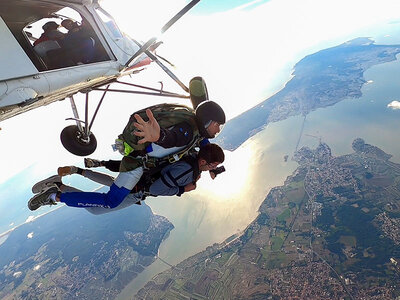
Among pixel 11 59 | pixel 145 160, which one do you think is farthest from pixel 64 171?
pixel 11 59

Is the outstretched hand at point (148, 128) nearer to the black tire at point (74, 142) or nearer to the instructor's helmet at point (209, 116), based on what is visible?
the instructor's helmet at point (209, 116)

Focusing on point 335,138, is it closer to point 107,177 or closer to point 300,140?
point 300,140

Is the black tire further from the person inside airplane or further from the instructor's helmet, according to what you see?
the instructor's helmet

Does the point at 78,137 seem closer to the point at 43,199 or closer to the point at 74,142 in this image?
the point at 74,142

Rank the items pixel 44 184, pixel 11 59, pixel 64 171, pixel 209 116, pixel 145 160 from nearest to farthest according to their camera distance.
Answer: pixel 11 59 → pixel 209 116 → pixel 145 160 → pixel 44 184 → pixel 64 171

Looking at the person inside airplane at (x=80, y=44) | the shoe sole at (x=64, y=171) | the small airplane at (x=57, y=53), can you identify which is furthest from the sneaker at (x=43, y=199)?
the person inside airplane at (x=80, y=44)

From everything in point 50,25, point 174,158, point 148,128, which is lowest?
point 174,158

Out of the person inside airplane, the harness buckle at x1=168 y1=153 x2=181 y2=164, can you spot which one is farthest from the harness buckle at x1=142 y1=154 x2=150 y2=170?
the person inside airplane
